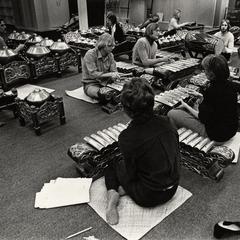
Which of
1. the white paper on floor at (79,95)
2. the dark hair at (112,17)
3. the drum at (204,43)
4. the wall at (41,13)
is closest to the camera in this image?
the white paper on floor at (79,95)

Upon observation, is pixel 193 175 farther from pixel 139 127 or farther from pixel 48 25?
pixel 48 25

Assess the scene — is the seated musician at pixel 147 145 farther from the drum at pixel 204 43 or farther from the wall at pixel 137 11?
the wall at pixel 137 11

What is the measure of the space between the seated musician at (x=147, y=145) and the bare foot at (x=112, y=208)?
0.03 m

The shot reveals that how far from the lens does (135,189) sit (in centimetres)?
166

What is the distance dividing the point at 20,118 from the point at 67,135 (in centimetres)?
56

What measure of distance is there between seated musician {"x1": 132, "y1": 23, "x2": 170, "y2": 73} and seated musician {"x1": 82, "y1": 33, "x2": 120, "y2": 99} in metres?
0.63

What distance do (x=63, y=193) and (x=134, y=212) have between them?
518mm

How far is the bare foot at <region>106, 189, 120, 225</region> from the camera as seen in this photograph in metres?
1.65

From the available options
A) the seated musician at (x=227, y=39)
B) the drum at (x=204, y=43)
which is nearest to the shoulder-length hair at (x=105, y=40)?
the drum at (x=204, y=43)

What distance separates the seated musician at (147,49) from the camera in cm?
362

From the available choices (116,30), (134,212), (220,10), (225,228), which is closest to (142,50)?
(116,30)

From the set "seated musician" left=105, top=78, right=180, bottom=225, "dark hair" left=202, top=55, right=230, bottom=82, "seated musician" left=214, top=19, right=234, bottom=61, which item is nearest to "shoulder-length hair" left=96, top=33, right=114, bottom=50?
"dark hair" left=202, top=55, right=230, bottom=82

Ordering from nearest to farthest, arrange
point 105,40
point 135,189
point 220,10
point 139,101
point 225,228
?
1. point 139,101
2. point 225,228
3. point 135,189
4. point 105,40
5. point 220,10

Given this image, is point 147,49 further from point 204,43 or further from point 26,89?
point 26,89
